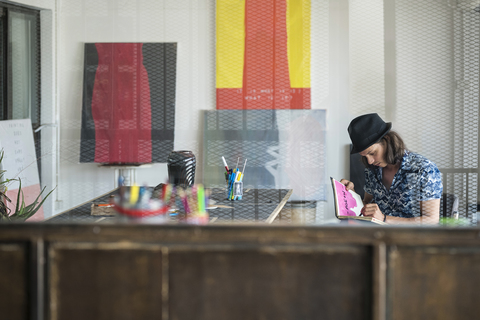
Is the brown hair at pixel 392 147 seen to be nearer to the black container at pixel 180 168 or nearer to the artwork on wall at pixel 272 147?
the black container at pixel 180 168

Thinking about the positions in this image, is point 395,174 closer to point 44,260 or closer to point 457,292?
point 457,292

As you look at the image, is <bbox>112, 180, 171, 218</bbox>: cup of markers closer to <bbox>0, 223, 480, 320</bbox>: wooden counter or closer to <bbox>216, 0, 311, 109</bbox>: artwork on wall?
<bbox>0, 223, 480, 320</bbox>: wooden counter

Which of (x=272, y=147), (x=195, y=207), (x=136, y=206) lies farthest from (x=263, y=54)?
(x=136, y=206)

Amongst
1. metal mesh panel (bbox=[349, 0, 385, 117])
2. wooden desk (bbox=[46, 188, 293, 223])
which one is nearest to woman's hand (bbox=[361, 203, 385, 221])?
wooden desk (bbox=[46, 188, 293, 223])

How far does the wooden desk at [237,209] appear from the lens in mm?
2074

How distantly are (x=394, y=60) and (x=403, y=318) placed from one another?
3.16m

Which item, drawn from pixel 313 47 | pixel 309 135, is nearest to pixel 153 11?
pixel 313 47

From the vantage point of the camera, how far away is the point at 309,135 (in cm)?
412

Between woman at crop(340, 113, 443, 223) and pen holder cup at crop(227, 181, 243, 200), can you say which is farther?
pen holder cup at crop(227, 181, 243, 200)

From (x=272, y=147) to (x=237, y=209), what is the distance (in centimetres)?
186

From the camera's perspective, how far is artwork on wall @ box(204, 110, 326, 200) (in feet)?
13.5

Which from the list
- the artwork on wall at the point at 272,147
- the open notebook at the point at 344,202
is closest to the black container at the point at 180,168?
the open notebook at the point at 344,202

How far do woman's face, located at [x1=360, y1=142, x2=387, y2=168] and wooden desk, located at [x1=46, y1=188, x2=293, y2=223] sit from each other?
0.56 meters

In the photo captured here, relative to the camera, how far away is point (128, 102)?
4.26 metres
